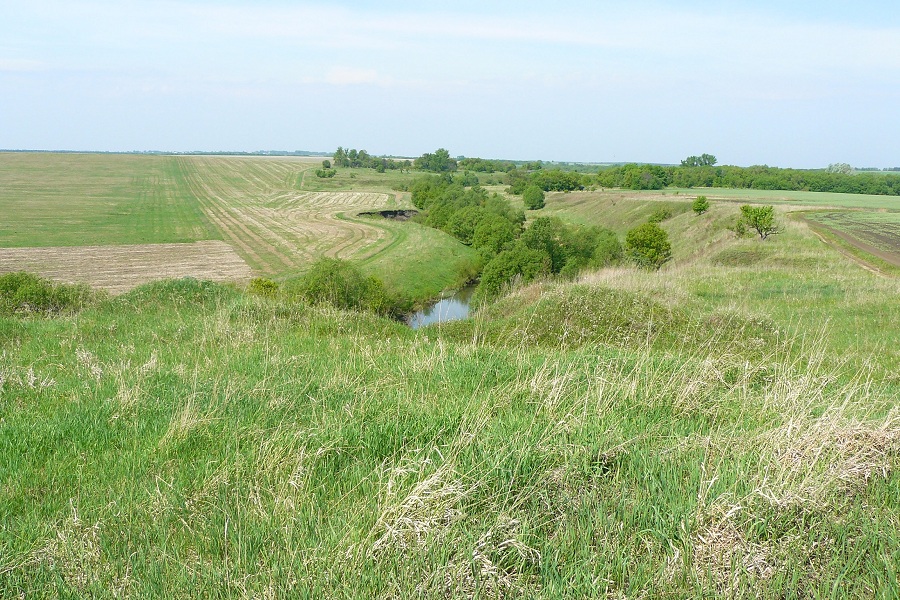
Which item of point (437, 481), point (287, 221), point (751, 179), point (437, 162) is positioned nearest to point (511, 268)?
point (437, 481)

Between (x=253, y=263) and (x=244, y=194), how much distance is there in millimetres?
60529

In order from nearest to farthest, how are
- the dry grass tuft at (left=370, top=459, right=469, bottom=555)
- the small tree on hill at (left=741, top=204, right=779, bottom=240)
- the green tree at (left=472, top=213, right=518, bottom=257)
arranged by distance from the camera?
the dry grass tuft at (left=370, top=459, right=469, bottom=555), the small tree on hill at (left=741, top=204, right=779, bottom=240), the green tree at (left=472, top=213, right=518, bottom=257)

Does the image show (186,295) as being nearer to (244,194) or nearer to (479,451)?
(479,451)

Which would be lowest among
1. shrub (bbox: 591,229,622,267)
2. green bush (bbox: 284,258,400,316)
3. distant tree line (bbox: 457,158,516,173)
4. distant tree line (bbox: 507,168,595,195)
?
green bush (bbox: 284,258,400,316)

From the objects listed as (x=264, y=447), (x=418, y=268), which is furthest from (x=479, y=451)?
(x=418, y=268)

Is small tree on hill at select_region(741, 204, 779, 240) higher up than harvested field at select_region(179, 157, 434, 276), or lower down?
higher up

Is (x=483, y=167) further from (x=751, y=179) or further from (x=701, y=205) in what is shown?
(x=701, y=205)

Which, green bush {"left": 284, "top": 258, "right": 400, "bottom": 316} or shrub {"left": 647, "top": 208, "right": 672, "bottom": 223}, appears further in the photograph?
shrub {"left": 647, "top": 208, "right": 672, "bottom": 223}

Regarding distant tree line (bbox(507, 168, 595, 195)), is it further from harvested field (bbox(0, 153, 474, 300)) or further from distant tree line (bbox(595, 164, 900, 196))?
harvested field (bbox(0, 153, 474, 300))

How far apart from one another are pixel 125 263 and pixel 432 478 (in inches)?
2371

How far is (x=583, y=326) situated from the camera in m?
13.3

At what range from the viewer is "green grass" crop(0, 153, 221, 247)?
67812 millimetres

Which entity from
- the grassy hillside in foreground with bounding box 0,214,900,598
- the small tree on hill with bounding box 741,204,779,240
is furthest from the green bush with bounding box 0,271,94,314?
the small tree on hill with bounding box 741,204,779,240

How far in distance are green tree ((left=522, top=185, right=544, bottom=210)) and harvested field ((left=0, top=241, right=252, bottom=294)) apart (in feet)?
178
